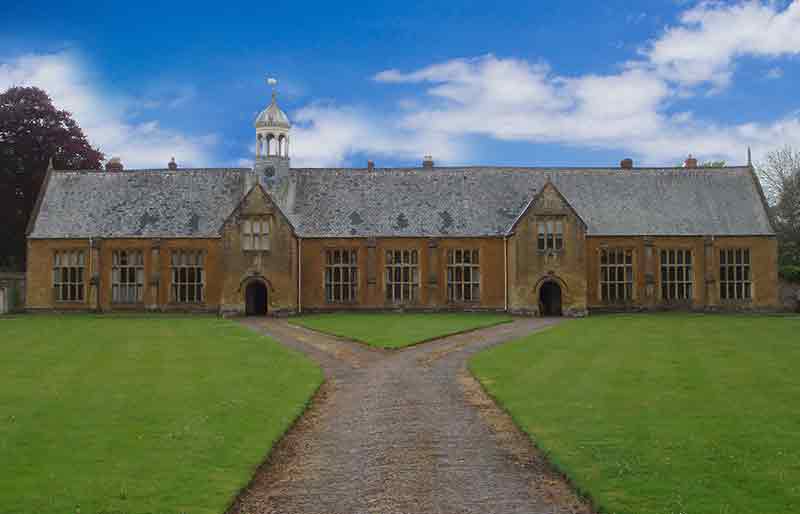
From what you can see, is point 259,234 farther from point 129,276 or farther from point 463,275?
point 463,275

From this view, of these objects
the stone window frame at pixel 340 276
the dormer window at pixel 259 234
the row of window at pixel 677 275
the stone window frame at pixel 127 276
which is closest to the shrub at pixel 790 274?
the row of window at pixel 677 275

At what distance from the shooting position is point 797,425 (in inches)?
591

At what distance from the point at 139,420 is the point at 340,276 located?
35686 mm

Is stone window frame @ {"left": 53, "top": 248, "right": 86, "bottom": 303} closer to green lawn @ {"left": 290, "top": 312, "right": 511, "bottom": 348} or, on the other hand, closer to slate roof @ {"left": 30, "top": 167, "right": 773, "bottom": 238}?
slate roof @ {"left": 30, "top": 167, "right": 773, "bottom": 238}

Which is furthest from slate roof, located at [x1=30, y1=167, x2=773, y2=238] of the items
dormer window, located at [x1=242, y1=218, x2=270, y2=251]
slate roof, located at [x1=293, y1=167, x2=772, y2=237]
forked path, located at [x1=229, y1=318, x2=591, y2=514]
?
forked path, located at [x1=229, y1=318, x2=591, y2=514]

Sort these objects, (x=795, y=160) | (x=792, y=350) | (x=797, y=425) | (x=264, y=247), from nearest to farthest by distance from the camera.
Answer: (x=797, y=425) < (x=792, y=350) < (x=264, y=247) < (x=795, y=160)

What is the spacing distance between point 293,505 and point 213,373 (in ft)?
37.7

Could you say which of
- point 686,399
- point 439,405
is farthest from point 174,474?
point 686,399

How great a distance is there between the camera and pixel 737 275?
51625 mm

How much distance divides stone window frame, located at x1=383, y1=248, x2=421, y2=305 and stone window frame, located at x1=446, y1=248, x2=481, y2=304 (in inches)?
85.2

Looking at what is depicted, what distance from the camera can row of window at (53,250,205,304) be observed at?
169 ft

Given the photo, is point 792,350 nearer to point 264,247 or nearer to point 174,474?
point 174,474

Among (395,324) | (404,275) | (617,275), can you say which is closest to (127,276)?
(404,275)

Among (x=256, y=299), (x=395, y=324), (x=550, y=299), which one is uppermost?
(x=256, y=299)
